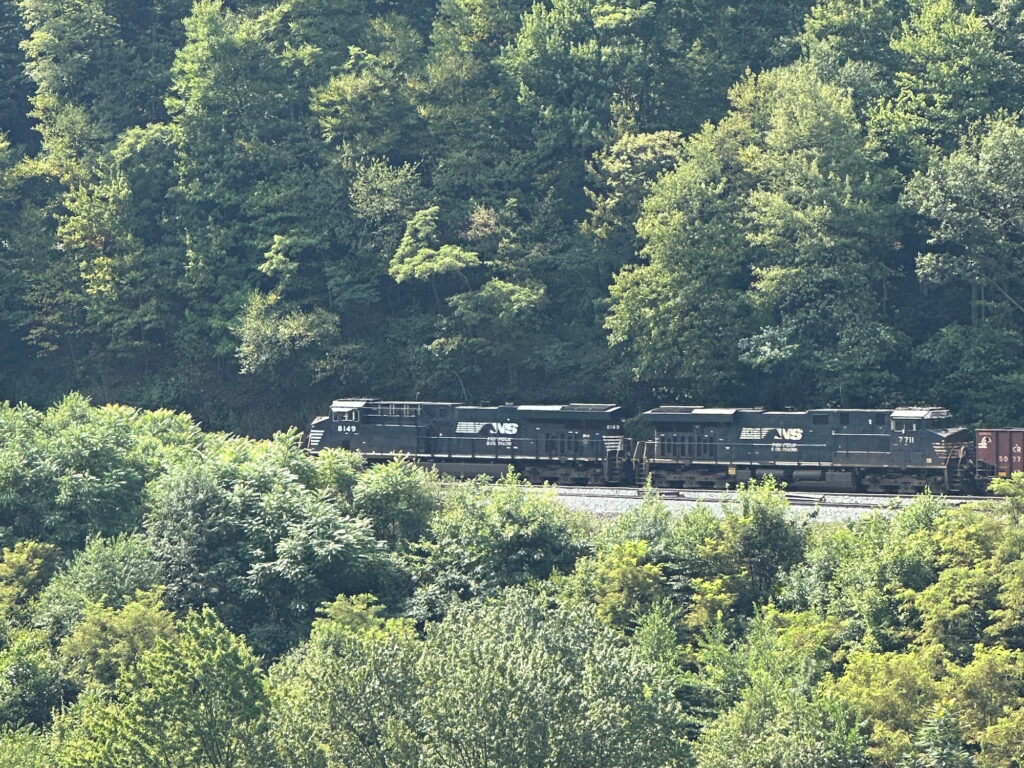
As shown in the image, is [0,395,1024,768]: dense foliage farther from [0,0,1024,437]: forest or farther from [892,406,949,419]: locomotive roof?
[0,0,1024,437]: forest

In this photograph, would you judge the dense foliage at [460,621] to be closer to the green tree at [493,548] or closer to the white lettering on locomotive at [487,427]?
the green tree at [493,548]

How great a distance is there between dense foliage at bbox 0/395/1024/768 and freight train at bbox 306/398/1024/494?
6608 mm

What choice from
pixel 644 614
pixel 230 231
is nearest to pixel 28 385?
pixel 230 231

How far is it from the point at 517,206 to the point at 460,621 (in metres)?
36.8

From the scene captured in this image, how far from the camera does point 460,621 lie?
109 ft

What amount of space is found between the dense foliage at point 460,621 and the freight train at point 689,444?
21.7 ft

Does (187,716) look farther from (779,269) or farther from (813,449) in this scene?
(779,269)

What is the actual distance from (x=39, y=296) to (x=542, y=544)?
117 feet

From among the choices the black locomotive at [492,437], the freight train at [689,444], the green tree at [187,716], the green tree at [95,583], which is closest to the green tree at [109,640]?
the green tree at [95,583]

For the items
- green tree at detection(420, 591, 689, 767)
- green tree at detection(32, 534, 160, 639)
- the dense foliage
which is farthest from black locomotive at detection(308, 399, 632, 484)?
green tree at detection(420, 591, 689, 767)

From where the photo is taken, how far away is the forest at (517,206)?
59.8 metres

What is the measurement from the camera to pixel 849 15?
6450 cm

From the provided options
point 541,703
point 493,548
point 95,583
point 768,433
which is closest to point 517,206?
point 768,433

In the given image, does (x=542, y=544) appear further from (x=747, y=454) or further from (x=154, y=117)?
(x=154, y=117)
